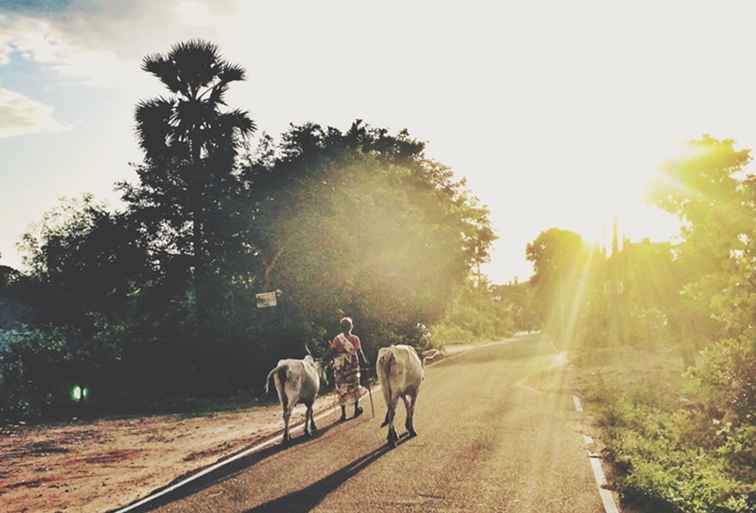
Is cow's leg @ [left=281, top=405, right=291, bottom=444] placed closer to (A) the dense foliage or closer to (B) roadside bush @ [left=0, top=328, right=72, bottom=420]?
(A) the dense foliage

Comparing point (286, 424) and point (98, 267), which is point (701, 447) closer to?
point (286, 424)

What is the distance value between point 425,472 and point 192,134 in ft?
61.5

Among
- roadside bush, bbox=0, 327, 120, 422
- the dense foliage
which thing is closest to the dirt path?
roadside bush, bbox=0, 327, 120, 422

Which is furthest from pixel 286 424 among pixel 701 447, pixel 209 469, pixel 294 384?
pixel 701 447

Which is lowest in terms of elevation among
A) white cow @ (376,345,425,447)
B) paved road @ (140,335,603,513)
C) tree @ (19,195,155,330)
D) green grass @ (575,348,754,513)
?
green grass @ (575,348,754,513)

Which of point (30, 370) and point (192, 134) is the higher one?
point (192, 134)

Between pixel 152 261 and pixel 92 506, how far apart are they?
15.2 metres

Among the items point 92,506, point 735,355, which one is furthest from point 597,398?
point 92,506

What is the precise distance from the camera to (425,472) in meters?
8.57

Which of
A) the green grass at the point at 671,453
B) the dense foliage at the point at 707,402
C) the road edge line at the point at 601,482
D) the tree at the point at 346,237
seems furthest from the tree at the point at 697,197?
the tree at the point at 346,237

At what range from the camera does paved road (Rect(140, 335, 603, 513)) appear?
23.8 ft

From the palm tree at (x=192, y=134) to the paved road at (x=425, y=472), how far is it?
446 inches

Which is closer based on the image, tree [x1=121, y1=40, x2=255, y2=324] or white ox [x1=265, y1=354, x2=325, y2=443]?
white ox [x1=265, y1=354, x2=325, y2=443]

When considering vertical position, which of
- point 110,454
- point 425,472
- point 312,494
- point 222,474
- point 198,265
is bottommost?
point 425,472
